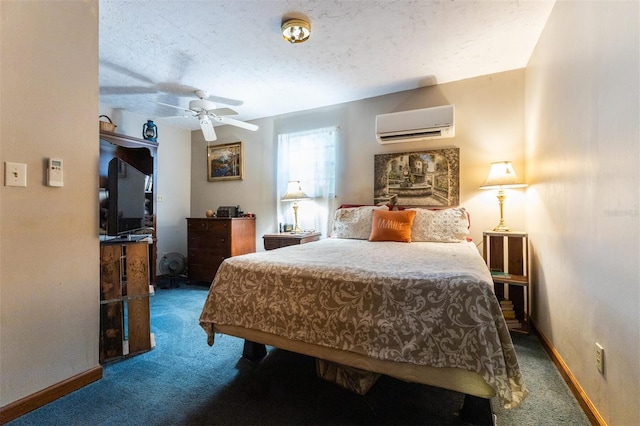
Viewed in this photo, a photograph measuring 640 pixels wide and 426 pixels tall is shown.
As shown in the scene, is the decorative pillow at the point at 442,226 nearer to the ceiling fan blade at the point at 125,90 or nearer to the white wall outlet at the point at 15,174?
the white wall outlet at the point at 15,174

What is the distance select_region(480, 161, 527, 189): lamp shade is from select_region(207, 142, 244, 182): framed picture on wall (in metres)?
3.35

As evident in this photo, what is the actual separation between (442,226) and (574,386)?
1.45 meters

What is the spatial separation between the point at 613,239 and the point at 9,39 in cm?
293

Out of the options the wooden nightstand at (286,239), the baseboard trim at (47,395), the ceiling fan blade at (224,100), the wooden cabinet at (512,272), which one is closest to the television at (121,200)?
the baseboard trim at (47,395)

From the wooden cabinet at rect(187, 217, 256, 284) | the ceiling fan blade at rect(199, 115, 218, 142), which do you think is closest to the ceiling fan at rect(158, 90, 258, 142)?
the ceiling fan blade at rect(199, 115, 218, 142)

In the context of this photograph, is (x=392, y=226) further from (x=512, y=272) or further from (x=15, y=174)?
(x=15, y=174)

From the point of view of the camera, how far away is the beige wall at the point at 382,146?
2898 mm

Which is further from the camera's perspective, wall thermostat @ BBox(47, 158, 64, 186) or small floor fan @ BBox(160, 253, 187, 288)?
small floor fan @ BBox(160, 253, 187, 288)

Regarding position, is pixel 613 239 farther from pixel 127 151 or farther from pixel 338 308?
pixel 127 151

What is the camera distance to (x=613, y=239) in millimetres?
1193

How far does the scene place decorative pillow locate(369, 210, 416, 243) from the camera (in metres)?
2.67

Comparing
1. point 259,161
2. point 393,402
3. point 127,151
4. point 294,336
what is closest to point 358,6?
point 294,336

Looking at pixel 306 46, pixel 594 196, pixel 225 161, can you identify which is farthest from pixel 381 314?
pixel 225 161

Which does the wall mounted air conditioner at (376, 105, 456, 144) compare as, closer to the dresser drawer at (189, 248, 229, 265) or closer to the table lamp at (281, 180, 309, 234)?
the table lamp at (281, 180, 309, 234)
